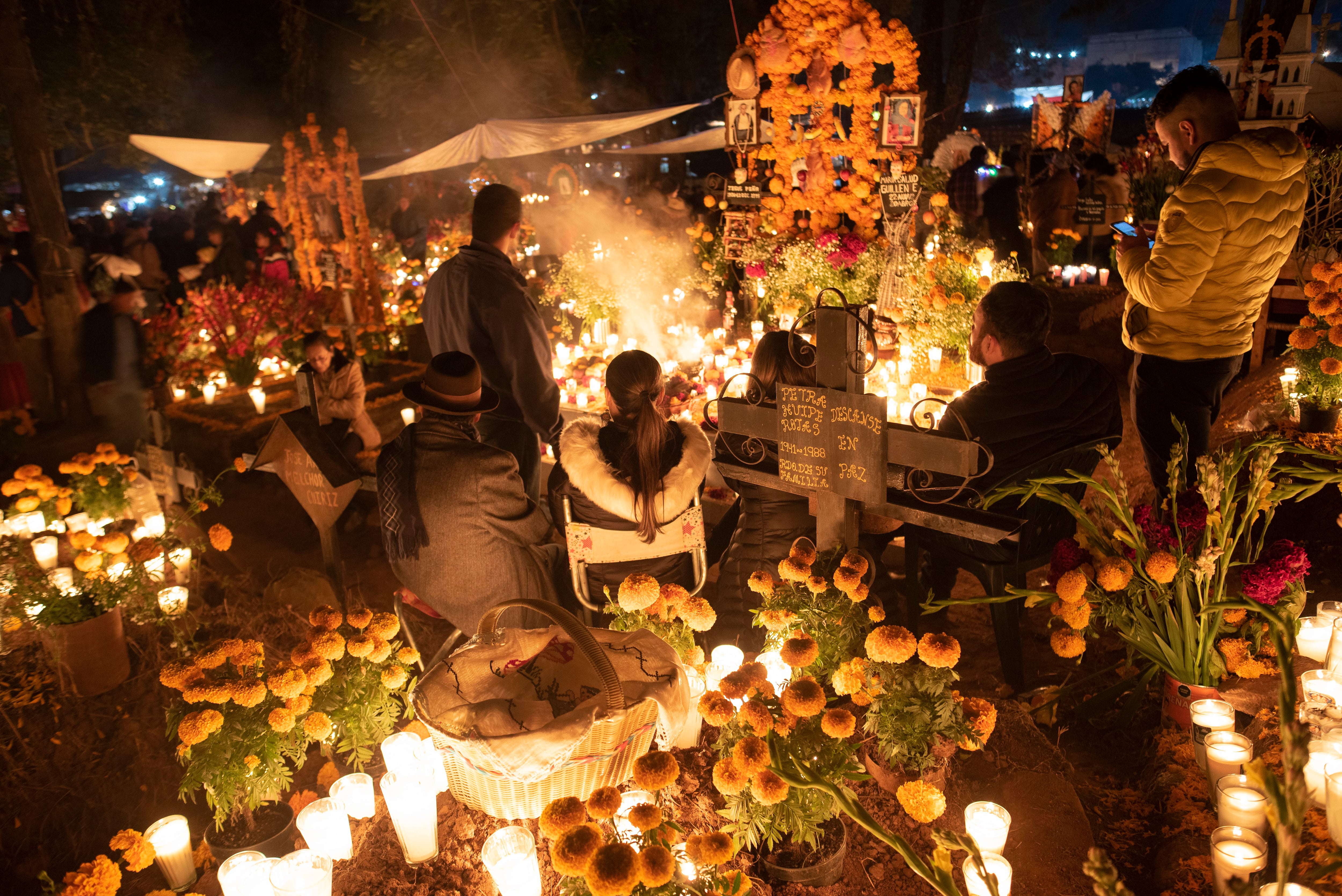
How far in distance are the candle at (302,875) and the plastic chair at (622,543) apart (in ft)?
4.59

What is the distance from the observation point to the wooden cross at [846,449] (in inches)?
102

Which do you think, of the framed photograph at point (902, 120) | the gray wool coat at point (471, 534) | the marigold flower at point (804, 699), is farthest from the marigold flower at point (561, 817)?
the framed photograph at point (902, 120)

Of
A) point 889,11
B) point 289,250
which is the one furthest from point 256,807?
point 889,11

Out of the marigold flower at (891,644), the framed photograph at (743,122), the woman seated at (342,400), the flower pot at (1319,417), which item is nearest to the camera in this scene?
the marigold flower at (891,644)

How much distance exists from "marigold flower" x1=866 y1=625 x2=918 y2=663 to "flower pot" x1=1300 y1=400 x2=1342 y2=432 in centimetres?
348

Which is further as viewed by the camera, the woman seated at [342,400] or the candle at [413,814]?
the woman seated at [342,400]

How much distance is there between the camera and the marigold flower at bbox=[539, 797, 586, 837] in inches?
56.0

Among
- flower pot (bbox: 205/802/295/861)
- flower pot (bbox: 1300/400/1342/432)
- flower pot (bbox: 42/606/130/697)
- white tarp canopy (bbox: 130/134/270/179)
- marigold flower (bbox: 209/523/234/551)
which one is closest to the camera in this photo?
flower pot (bbox: 205/802/295/861)

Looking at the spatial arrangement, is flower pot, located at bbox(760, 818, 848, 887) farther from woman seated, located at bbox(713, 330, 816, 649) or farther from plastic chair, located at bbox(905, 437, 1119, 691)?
plastic chair, located at bbox(905, 437, 1119, 691)

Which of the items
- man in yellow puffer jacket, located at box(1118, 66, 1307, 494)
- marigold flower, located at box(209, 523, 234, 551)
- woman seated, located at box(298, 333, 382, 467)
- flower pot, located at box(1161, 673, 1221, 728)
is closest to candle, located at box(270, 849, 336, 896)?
marigold flower, located at box(209, 523, 234, 551)

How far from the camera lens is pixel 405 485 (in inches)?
112

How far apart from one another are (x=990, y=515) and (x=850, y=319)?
0.89m

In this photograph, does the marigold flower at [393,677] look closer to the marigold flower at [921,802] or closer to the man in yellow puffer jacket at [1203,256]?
the marigold flower at [921,802]

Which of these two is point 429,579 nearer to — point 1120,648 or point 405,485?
point 405,485
